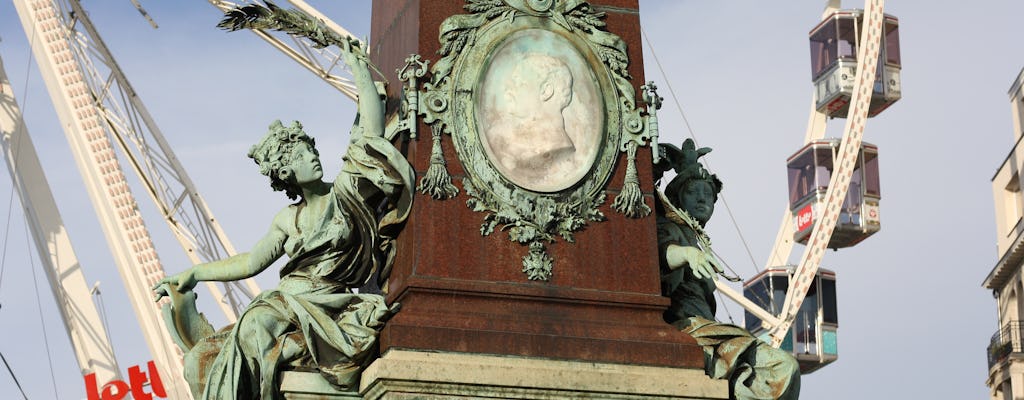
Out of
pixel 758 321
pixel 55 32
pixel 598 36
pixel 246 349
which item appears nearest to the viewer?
pixel 246 349

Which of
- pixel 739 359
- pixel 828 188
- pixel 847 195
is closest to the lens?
pixel 739 359

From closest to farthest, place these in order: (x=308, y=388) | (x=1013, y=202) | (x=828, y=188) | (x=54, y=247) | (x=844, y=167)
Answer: (x=308, y=388), (x=54, y=247), (x=844, y=167), (x=828, y=188), (x=1013, y=202)

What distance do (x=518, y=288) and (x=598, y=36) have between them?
6.22 feet

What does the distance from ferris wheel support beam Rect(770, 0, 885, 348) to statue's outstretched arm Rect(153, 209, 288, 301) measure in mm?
31753

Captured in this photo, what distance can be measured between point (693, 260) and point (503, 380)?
1668 mm

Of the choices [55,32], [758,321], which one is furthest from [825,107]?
[55,32]

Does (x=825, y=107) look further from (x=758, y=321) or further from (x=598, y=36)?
(x=598, y=36)

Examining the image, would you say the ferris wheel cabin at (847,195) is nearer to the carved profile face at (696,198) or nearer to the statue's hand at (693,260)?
the carved profile face at (696,198)

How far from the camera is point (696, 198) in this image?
50.7 feet

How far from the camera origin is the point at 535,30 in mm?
14852

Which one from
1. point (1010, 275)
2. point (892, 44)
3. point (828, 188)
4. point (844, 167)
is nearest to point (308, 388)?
point (844, 167)

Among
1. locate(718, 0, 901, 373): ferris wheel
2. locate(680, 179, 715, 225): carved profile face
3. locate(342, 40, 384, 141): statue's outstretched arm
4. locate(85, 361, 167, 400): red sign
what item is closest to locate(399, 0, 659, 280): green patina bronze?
locate(342, 40, 384, 141): statue's outstretched arm

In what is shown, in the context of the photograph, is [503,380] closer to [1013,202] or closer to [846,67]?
[846,67]

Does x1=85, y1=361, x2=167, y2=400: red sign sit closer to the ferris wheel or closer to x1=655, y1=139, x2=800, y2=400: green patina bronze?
the ferris wheel
